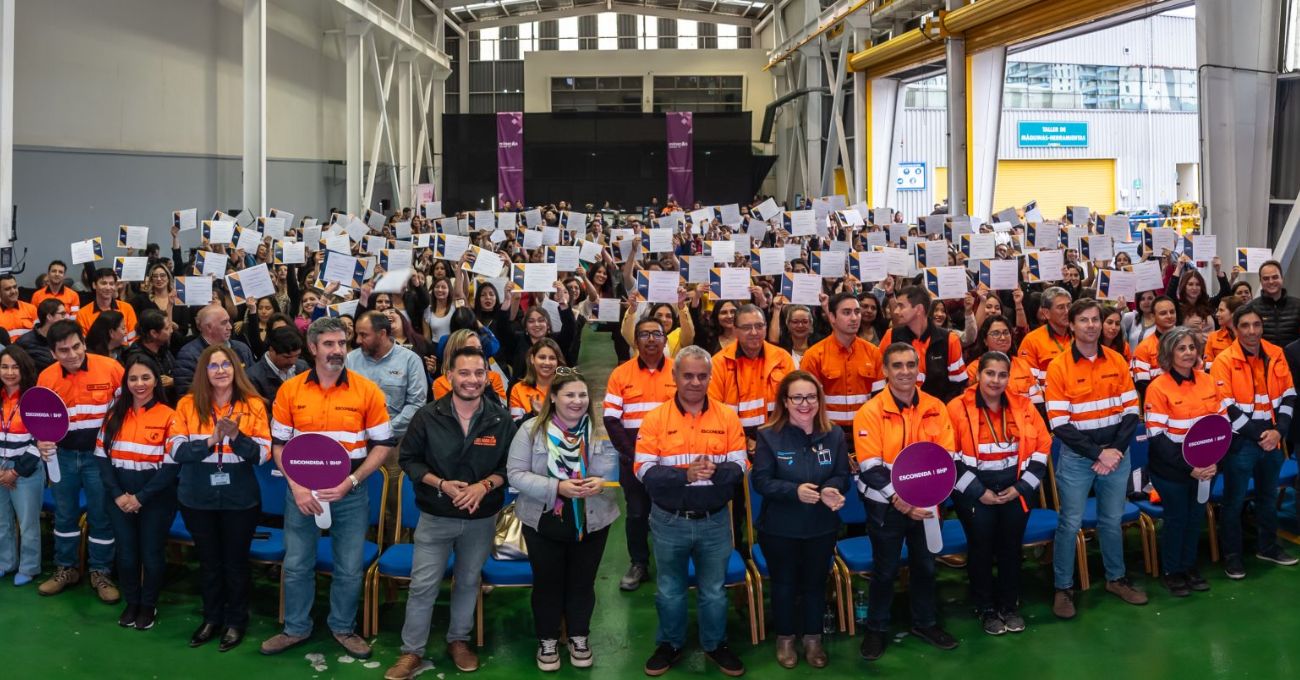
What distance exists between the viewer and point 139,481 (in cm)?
525

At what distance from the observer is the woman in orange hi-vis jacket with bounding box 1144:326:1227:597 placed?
562 cm

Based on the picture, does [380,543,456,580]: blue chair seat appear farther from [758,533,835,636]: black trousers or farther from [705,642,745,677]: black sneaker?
[758,533,835,636]: black trousers

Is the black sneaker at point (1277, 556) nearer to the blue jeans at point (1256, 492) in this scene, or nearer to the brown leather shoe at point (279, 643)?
the blue jeans at point (1256, 492)

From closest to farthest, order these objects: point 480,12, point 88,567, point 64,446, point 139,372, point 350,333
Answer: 1. point 139,372
2. point 64,446
3. point 88,567
4. point 350,333
5. point 480,12

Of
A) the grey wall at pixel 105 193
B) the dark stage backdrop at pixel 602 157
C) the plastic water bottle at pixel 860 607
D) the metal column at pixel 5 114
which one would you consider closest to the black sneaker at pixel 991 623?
the plastic water bottle at pixel 860 607

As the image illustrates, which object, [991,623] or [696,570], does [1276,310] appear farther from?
[696,570]

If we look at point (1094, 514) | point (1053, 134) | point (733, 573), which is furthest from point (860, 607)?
point (1053, 134)

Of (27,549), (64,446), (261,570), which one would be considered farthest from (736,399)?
(27,549)

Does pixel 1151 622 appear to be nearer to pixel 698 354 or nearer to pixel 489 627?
pixel 698 354

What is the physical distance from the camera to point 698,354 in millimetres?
4738

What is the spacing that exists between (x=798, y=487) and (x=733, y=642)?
41.5 inches

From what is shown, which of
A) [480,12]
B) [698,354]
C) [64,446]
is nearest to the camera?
[698,354]

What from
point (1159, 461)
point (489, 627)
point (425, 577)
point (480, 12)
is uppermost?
point (480, 12)

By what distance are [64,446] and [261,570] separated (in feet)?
4.28
